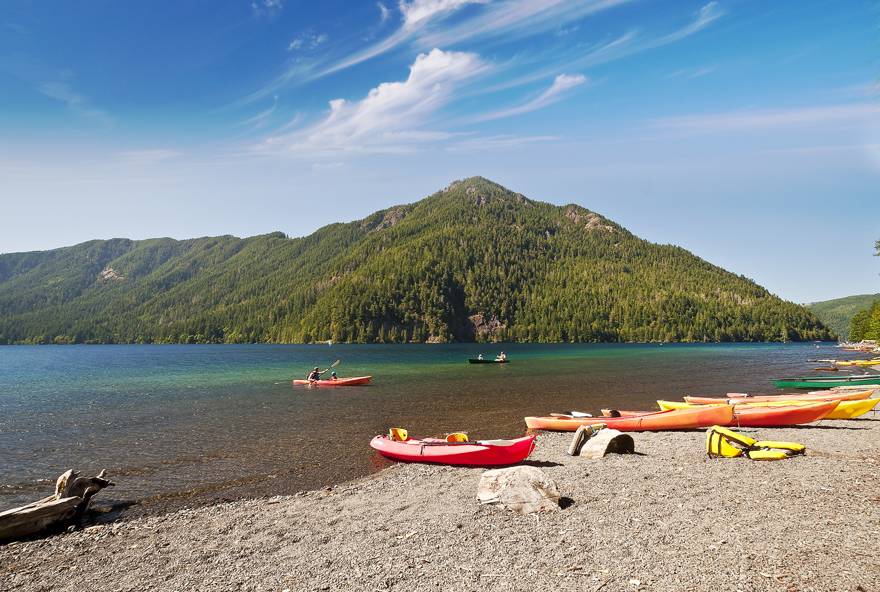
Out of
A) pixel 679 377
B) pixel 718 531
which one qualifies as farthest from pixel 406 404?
pixel 679 377

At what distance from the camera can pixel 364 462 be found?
20391 millimetres

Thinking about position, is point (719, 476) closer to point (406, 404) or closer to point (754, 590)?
point (754, 590)

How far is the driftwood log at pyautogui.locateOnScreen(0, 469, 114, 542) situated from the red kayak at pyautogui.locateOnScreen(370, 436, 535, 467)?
10.6 m

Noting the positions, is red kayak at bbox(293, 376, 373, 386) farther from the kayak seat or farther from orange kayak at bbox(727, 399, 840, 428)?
orange kayak at bbox(727, 399, 840, 428)

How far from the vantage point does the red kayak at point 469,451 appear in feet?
59.9

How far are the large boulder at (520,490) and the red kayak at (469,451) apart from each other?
4.21 metres

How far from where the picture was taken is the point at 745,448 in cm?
1773

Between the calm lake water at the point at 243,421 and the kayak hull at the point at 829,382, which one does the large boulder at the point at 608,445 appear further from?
the kayak hull at the point at 829,382

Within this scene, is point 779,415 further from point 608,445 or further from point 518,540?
point 518,540

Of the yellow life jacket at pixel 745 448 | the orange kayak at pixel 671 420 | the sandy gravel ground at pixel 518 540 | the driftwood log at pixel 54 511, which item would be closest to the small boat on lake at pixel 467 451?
the sandy gravel ground at pixel 518 540

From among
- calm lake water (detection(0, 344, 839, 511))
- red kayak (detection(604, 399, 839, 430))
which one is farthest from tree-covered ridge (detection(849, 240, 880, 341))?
red kayak (detection(604, 399, 839, 430))

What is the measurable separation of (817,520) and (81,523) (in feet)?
63.0

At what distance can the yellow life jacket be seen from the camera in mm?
17062

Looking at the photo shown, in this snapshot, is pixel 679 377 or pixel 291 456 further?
pixel 679 377
